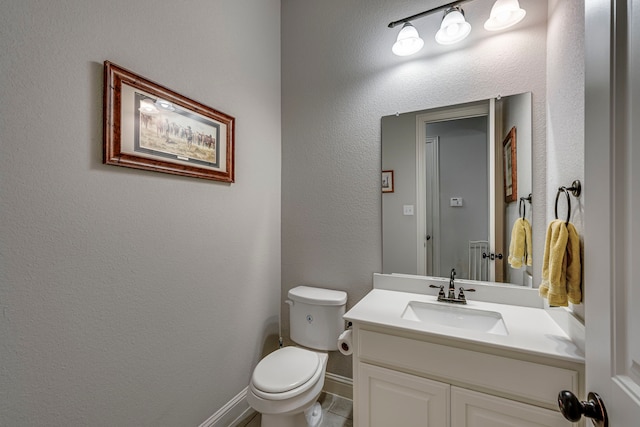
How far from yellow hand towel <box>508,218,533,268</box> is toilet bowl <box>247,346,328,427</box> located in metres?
1.18

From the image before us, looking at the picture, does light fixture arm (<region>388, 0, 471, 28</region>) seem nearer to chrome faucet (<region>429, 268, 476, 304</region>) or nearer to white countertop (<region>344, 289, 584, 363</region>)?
chrome faucet (<region>429, 268, 476, 304</region>)

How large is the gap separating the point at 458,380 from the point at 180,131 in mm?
1660

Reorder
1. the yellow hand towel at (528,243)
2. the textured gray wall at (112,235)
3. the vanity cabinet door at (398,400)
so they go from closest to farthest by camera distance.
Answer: the textured gray wall at (112,235) < the vanity cabinet door at (398,400) < the yellow hand towel at (528,243)

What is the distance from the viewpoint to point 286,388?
4.15 ft

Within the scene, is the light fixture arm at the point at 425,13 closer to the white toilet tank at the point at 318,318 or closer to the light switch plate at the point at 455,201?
the light switch plate at the point at 455,201

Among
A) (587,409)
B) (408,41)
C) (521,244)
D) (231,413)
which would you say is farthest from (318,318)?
(408,41)

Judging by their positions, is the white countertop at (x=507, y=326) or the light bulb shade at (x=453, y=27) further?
the light bulb shade at (x=453, y=27)

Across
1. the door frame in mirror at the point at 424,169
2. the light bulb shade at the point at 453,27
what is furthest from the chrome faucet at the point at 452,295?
the light bulb shade at the point at 453,27

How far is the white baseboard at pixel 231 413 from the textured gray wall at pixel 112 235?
48 millimetres

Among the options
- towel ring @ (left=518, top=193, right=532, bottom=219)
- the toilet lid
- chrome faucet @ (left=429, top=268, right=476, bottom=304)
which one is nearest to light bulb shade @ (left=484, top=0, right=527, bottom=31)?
towel ring @ (left=518, top=193, right=532, bottom=219)

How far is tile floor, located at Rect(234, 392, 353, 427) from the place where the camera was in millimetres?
1609

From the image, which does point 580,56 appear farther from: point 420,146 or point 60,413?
point 60,413

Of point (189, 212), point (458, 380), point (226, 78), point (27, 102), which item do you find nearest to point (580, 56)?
point (458, 380)

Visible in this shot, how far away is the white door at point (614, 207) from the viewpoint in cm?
45
